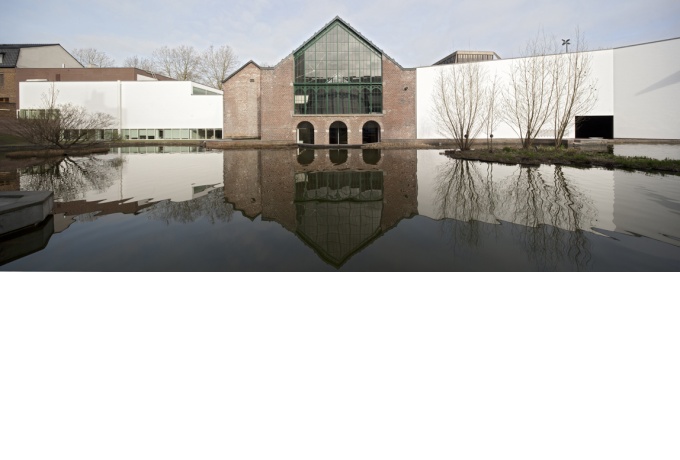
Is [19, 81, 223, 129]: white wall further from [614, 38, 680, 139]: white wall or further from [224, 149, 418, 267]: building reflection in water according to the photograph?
[614, 38, 680, 139]: white wall

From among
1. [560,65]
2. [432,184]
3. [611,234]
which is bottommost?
[611,234]

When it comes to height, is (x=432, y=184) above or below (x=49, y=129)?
below

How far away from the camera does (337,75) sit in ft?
125

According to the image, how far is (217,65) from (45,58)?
707 inches

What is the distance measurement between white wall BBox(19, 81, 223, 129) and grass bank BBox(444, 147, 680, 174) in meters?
28.2

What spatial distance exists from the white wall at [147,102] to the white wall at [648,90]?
33.1 m

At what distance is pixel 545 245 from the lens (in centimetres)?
729

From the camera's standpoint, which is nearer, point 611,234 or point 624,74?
point 611,234

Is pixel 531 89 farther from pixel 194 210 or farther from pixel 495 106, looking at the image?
pixel 194 210

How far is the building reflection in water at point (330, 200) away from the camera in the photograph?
26.5ft

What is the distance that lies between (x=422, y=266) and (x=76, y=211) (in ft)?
26.5
